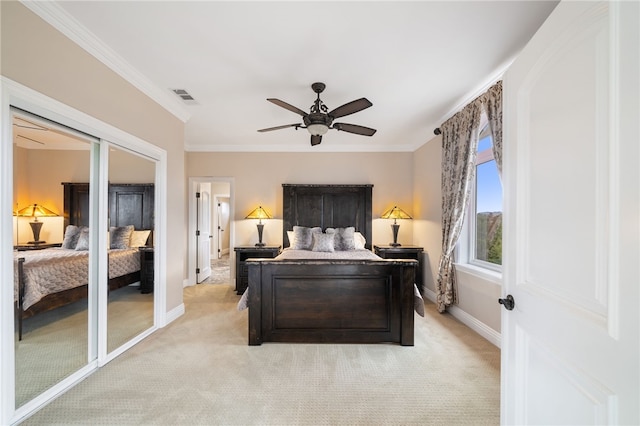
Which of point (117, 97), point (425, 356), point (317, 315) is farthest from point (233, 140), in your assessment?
point (425, 356)

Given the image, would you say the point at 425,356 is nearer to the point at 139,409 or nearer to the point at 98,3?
the point at 139,409

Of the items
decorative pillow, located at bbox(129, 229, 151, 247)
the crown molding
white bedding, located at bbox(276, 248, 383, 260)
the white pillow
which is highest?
the crown molding

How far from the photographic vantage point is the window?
10.2 feet

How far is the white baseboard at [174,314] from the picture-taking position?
10.8ft

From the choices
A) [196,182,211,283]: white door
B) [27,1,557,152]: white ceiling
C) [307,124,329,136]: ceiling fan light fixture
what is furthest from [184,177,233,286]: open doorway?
[307,124,329,136]: ceiling fan light fixture

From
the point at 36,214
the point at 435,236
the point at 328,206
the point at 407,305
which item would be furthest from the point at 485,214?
the point at 36,214

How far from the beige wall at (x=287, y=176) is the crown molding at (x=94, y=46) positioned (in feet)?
6.81

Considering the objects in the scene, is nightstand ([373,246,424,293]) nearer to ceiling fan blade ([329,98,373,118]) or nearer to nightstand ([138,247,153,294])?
ceiling fan blade ([329,98,373,118])

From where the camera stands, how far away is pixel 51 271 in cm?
216

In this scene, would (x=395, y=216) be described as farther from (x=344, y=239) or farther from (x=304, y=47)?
(x=304, y=47)

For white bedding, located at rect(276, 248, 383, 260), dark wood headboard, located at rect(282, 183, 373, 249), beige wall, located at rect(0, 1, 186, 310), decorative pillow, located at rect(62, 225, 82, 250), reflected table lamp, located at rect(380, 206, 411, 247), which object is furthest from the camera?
dark wood headboard, located at rect(282, 183, 373, 249)

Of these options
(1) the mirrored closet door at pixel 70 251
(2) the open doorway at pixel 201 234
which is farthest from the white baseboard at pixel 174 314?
(2) the open doorway at pixel 201 234

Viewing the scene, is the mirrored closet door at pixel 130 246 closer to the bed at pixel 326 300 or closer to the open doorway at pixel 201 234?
the bed at pixel 326 300

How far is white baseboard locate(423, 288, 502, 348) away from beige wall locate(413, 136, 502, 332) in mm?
34
